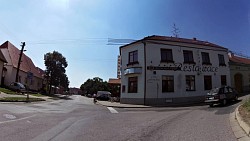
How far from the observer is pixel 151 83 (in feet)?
86.7

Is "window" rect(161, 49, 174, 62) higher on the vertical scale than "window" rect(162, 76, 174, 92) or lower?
higher

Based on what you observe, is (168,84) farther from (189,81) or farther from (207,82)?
(207,82)

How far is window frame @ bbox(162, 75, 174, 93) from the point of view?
88.2 ft

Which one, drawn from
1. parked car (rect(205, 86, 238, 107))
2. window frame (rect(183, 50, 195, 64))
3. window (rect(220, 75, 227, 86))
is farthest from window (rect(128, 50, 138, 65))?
window (rect(220, 75, 227, 86))

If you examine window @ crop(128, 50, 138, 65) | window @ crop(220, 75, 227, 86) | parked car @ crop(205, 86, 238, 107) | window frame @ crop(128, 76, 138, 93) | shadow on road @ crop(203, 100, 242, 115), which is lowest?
shadow on road @ crop(203, 100, 242, 115)

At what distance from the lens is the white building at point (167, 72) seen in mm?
26547

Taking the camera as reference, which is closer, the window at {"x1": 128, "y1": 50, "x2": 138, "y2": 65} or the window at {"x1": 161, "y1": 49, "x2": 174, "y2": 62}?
the window at {"x1": 161, "y1": 49, "x2": 174, "y2": 62}

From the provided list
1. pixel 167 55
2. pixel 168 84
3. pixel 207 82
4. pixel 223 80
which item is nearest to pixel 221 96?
pixel 168 84

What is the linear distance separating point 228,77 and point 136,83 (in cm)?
1331

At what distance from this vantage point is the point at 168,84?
27.1 meters

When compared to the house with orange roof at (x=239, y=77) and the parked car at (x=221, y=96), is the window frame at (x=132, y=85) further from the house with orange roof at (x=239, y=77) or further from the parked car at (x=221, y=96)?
the house with orange roof at (x=239, y=77)

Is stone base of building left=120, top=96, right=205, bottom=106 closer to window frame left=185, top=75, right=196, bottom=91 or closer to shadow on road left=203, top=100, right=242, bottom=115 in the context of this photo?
window frame left=185, top=75, right=196, bottom=91

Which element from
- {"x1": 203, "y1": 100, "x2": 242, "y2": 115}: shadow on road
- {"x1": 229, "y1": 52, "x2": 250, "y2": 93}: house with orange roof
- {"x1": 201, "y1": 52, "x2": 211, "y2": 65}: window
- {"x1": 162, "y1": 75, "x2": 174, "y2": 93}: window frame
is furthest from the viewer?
{"x1": 229, "y1": 52, "x2": 250, "y2": 93}: house with orange roof

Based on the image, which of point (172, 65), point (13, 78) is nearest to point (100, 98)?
point (172, 65)
